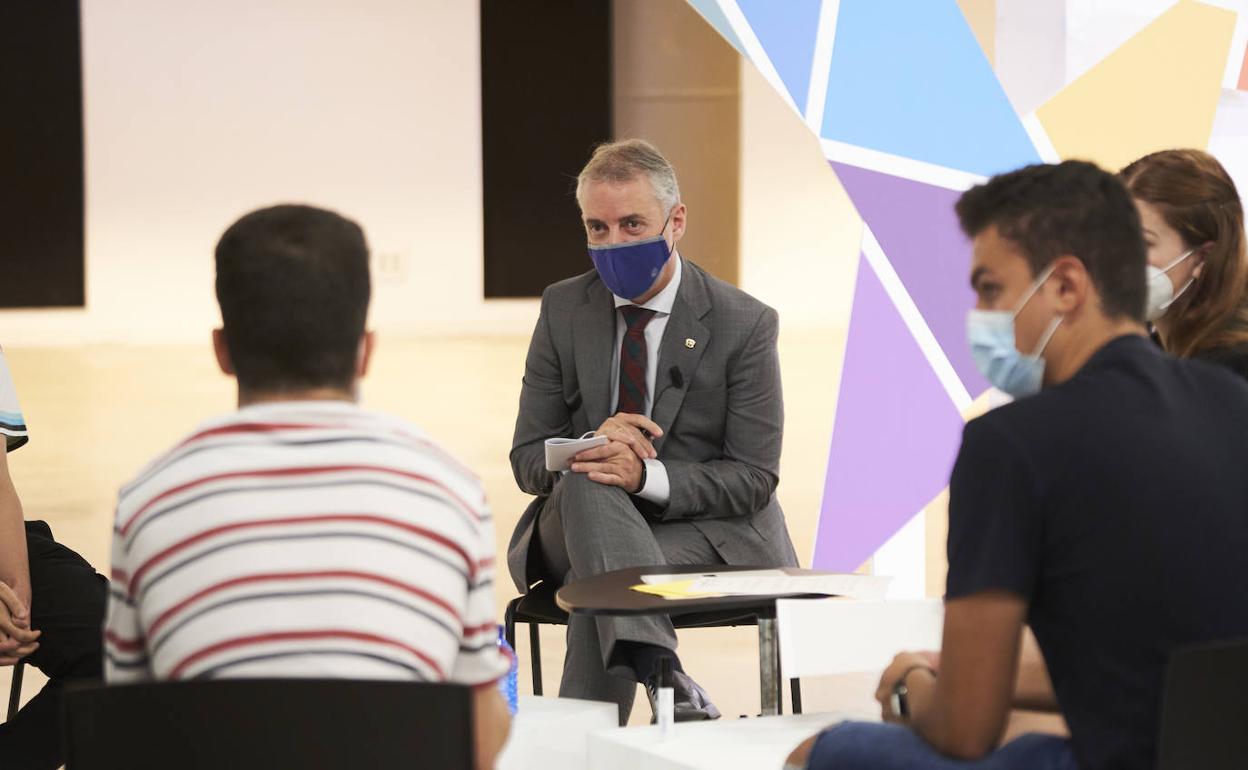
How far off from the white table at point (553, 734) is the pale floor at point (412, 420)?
1.08m

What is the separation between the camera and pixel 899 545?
4641mm

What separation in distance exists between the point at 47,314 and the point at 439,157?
3.06 metres

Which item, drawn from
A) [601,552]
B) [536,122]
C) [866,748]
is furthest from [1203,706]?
[536,122]

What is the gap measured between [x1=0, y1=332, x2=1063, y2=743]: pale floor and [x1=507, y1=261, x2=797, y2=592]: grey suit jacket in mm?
587

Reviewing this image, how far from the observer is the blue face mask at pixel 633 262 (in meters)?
3.53

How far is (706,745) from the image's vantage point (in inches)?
98.7

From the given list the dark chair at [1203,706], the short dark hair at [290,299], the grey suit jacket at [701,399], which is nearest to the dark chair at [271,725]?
the short dark hair at [290,299]

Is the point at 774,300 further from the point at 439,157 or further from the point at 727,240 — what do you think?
the point at 439,157

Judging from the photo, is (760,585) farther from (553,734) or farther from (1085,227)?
(1085,227)

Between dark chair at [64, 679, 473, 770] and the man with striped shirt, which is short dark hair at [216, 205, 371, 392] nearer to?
the man with striped shirt

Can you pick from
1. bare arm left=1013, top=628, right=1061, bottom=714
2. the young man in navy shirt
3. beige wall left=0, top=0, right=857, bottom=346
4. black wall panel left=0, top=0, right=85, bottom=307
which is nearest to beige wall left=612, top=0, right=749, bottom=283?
beige wall left=0, top=0, right=857, bottom=346

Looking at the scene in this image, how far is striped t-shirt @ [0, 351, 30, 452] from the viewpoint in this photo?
3.12 m

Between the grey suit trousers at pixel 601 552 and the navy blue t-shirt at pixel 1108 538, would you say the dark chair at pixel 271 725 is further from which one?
the grey suit trousers at pixel 601 552

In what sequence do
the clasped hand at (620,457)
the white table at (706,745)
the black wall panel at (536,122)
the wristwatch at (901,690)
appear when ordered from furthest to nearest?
1. the black wall panel at (536,122)
2. the clasped hand at (620,457)
3. the white table at (706,745)
4. the wristwatch at (901,690)
